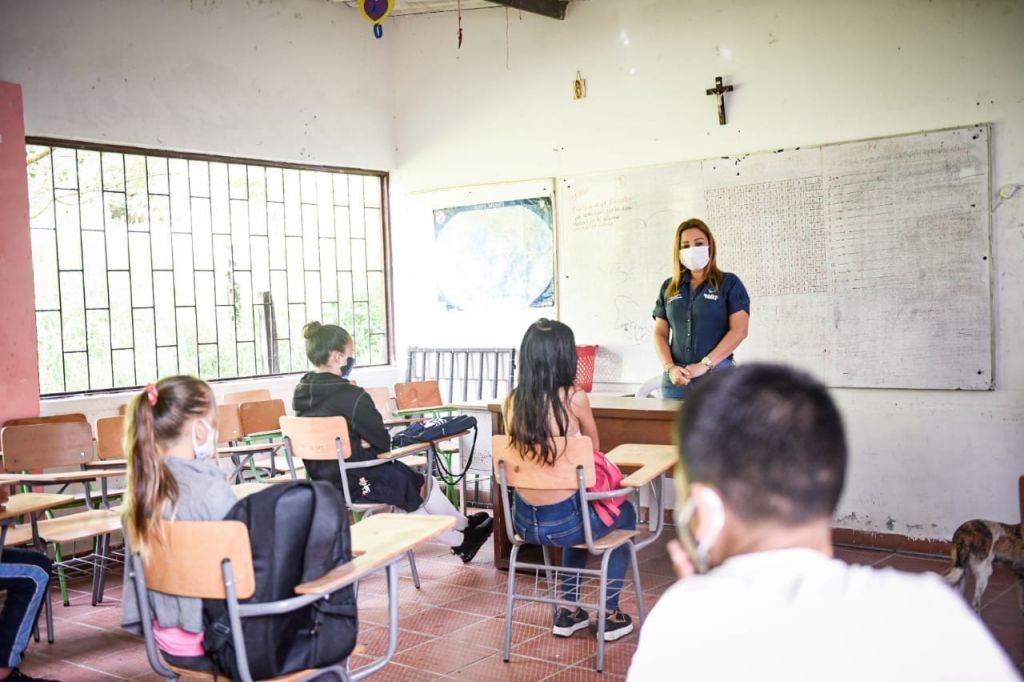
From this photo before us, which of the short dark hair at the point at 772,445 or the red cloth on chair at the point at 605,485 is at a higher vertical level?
the short dark hair at the point at 772,445

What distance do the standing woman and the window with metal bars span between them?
2384mm

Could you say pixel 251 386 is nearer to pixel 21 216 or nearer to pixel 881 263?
pixel 21 216

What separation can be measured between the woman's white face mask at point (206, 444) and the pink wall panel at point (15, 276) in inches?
120

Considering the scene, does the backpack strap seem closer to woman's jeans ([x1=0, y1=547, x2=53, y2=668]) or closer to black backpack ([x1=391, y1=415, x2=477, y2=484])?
woman's jeans ([x1=0, y1=547, x2=53, y2=668])

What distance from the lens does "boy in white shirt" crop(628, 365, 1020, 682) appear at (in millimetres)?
894

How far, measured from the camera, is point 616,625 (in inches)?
140

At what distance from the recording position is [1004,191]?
4402 mm

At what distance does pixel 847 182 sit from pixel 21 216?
13.9 ft

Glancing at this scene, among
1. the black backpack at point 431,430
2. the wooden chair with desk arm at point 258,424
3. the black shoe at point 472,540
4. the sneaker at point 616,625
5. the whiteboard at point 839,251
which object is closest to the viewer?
the sneaker at point 616,625

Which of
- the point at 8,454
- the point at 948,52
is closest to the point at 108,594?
the point at 8,454

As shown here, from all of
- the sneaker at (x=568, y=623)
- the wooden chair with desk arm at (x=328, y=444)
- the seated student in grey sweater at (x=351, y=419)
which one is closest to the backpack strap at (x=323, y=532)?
the sneaker at (x=568, y=623)

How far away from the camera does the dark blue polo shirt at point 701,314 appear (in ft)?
14.4

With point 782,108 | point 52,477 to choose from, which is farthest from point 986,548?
point 52,477

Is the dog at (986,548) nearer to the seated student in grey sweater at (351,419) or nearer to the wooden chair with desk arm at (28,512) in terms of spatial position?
the seated student in grey sweater at (351,419)
